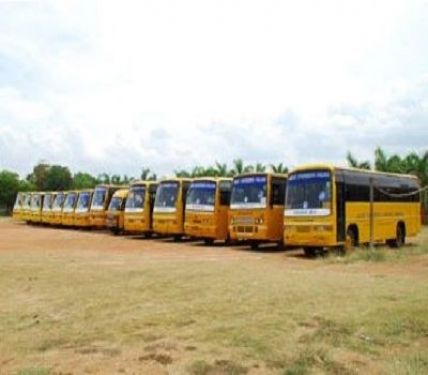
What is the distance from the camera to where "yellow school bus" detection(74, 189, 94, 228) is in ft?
127

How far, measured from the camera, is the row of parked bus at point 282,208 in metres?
20.9

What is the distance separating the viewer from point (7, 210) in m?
68.6

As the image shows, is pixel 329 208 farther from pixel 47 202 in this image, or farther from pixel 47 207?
pixel 47 202

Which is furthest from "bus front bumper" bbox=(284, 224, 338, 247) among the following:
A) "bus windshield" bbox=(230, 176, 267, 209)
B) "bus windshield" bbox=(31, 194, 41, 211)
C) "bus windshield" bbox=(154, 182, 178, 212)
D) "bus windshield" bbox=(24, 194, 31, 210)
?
"bus windshield" bbox=(24, 194, 31, 210)

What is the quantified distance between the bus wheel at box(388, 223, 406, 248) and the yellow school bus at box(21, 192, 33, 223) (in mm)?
29023

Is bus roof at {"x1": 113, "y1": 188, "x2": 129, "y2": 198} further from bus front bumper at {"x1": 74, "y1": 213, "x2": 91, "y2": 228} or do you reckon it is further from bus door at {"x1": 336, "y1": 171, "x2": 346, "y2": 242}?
bus door at {"x1": 336, "y1": 171, "x2": 346, "y2": 242}

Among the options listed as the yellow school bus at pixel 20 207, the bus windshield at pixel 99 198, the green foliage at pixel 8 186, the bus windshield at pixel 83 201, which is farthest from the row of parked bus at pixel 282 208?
the green foliage at pixel 8 186

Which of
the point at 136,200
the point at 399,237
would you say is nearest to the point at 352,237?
the point at 399,237

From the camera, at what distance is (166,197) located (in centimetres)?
2888

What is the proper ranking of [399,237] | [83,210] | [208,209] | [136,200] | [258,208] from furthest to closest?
[83,210], [136,200], [208,209], [399,237], [258,208]


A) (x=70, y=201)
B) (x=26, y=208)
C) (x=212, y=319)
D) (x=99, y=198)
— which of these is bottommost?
(x=212, y=319)

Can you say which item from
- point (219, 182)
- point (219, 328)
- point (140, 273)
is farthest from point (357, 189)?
point (219, 328)

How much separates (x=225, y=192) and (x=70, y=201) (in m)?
16.7

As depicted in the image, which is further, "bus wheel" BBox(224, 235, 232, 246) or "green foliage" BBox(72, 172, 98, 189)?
"green foliage" BBox(72, 172, 98, 189)
